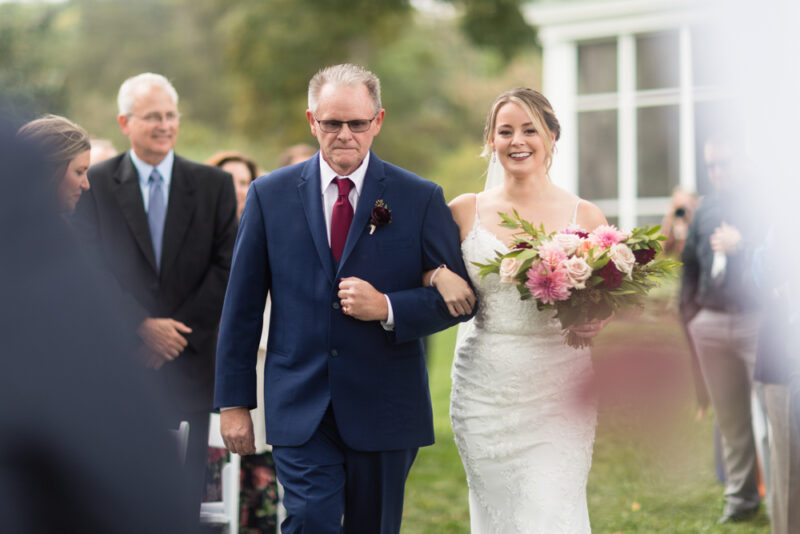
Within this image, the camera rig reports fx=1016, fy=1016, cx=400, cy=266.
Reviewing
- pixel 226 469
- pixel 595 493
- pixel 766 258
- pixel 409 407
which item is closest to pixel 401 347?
pixel 409 407

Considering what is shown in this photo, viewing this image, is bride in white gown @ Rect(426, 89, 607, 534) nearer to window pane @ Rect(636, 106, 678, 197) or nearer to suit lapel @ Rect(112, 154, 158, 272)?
suit lapel @ Rect(112, 154, 158, 272)

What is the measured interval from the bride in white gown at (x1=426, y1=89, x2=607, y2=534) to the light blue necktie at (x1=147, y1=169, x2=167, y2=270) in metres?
1.90

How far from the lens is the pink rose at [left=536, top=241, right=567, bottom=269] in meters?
4.73

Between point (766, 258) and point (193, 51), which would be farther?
point (193, 51)

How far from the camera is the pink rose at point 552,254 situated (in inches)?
186

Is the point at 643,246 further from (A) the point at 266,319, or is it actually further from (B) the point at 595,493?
(B) the point at 595,493

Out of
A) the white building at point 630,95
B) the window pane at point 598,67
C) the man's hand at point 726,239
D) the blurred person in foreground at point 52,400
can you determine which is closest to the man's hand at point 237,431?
the blurred person in foreground at point 52,400

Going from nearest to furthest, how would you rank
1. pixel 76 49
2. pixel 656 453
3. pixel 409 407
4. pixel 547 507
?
pixel 656 453 < pixel 409 407 < pixel 547 507 < pixel 76 49

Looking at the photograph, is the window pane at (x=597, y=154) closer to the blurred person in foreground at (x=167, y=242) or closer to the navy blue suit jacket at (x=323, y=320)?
the blurred person in foreground at (x=167, y=242)

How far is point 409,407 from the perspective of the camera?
182 inches

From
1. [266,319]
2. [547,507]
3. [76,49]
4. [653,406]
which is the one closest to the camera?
[653,406]

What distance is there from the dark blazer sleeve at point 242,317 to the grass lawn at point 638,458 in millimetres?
1546

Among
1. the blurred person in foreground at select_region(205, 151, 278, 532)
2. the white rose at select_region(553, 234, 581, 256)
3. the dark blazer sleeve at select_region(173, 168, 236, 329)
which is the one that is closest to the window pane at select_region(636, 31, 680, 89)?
the blurred person in foreground at select_region(205, 151, 278, 532)

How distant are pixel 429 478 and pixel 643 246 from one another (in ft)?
15.2
